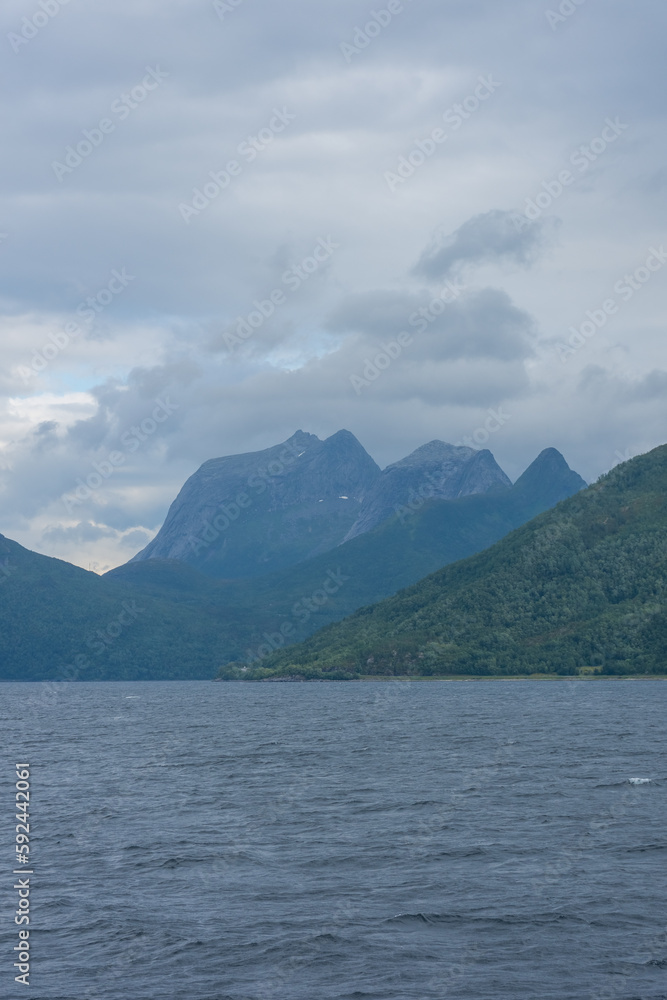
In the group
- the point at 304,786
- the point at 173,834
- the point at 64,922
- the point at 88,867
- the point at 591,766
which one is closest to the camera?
the point at 64,922

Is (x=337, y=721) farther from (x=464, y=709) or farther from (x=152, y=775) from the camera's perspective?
(x=152, y=775)

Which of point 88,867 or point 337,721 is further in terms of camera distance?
point 337,721

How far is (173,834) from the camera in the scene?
61.7 meters

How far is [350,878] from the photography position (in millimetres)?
49594

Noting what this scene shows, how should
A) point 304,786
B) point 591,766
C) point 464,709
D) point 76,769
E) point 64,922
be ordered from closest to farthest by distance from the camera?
point 64,922
point 304,786
point 591,766
point 76,769
point 464,709

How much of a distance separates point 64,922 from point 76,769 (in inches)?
2352

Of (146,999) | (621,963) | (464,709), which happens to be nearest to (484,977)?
(621,963)

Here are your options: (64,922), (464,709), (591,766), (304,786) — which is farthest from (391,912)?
(464,709)

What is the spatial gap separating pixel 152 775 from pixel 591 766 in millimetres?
42870

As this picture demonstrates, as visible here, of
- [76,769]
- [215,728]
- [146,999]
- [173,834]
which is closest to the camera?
[146,999]

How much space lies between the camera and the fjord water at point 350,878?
36.0 m

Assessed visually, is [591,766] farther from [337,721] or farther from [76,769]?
[337,721]

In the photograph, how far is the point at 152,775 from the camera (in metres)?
92.6

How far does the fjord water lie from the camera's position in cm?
3600
